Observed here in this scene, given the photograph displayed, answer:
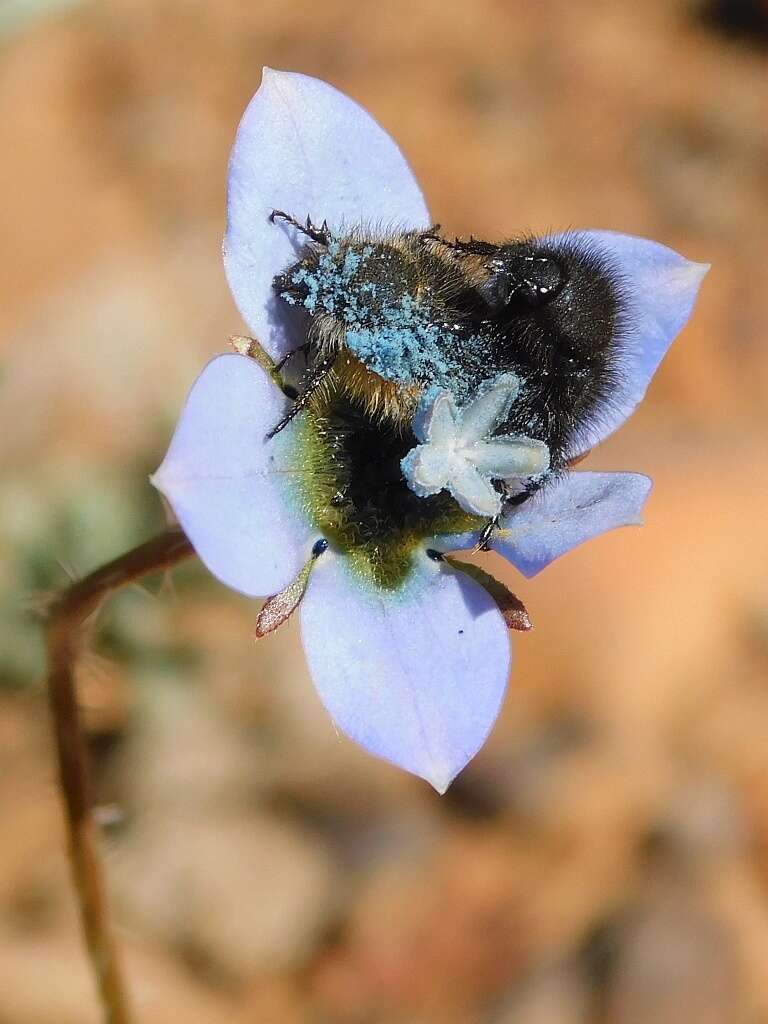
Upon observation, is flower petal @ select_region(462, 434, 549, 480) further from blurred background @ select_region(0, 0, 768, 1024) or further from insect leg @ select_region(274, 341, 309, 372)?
blurred background @ select_region(0, 0, 768, 1024)

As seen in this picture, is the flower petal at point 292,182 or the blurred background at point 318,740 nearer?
the flower petal at point 292,182

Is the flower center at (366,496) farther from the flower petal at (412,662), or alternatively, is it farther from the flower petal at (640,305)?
the flower petal at (640,305)

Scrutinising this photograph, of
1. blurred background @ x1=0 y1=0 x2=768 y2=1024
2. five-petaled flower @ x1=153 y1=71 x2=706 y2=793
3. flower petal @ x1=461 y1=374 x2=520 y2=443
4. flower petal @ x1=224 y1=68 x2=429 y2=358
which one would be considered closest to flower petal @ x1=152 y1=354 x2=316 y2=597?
five-petaled flower @ x1=153 y1=71 x2=706 y2=793

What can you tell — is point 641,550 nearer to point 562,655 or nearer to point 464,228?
point 562,655

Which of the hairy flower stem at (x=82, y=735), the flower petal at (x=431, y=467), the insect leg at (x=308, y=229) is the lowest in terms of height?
the hairy flower stem at (x=82, y=735)

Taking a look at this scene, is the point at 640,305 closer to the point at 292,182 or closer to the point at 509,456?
the point at 509,456

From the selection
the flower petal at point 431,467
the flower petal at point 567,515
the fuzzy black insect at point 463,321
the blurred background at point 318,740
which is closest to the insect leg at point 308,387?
the fuzzy black insect at point 463,321
